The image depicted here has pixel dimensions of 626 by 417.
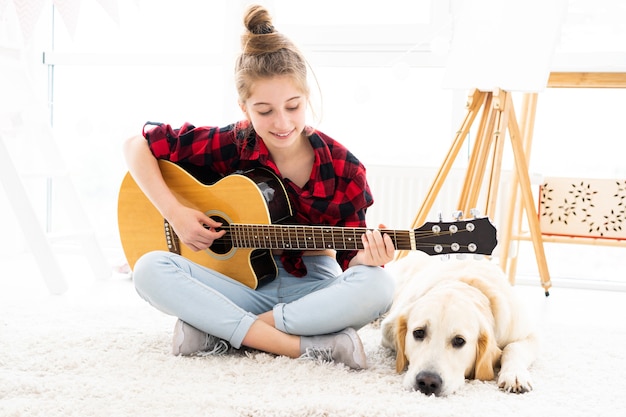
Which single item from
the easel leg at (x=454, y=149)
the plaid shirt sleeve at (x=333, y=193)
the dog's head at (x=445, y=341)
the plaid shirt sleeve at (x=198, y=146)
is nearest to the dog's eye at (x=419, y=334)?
the dog's head at (x=445, y=341)

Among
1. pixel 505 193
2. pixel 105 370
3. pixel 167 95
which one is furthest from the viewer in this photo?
pixel 167 95

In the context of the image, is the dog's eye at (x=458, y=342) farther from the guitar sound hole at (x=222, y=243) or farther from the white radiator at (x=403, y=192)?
the white radiator at (x=403, y=192)

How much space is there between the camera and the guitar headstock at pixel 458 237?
1.44 metres

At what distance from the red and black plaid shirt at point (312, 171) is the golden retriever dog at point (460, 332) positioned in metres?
0.26

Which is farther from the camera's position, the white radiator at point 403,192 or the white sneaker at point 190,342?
the white radiator at point 403,192

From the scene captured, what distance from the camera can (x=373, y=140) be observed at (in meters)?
3.48

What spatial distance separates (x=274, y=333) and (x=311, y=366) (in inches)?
5.3

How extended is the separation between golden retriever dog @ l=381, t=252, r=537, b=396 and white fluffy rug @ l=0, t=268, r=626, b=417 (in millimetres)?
39

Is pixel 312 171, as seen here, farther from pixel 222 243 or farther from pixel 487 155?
pixel 487 155

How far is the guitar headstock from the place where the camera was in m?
1.44

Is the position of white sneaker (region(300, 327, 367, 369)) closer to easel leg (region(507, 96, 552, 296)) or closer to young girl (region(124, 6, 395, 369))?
young girl (region(124, 6, 395, 369))

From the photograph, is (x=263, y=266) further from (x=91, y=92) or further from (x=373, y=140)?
(x=91, y=92)

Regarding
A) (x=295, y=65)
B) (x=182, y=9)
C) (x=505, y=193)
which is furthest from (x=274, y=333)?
(x=182, y=9)

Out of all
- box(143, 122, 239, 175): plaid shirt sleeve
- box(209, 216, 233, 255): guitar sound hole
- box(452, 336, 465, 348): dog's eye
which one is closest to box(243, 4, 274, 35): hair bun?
box(143, 122, 239, 175): plaid shirt sleeve
